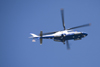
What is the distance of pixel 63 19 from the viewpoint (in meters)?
39.3

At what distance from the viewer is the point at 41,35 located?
130ft

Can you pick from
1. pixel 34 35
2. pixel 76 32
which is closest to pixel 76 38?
pixel 76 32

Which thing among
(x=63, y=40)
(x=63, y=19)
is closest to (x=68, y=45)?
(x=63, y=40)

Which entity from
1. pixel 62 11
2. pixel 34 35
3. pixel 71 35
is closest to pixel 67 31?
pixel 71 35

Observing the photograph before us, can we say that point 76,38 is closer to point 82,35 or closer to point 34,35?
point 82,35

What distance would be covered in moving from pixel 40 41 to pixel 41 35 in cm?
137

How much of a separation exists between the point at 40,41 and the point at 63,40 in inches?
204

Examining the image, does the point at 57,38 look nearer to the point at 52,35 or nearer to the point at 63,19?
the point at 52,35

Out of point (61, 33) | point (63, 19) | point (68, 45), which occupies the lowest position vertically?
point (68, 45)

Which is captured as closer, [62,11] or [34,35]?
[62,11]

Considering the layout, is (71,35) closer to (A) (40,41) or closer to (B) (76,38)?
(B) (76,38)

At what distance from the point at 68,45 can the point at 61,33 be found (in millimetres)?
3414

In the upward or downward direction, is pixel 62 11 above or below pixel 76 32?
above

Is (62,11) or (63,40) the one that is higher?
(62,11)
